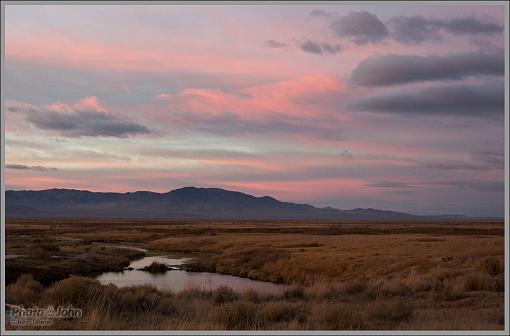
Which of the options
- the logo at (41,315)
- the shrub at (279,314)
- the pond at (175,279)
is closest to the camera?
the logo at (41,315)

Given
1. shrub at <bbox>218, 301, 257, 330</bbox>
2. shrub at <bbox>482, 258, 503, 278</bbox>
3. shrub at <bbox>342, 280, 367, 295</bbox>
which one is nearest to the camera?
shrub at <bbox>218, 301, 257, 330</bbox>

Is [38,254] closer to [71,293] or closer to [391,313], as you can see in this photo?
[71,293]

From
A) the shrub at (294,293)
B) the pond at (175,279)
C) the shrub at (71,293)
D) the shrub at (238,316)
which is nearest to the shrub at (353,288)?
the shrub at (294,293)

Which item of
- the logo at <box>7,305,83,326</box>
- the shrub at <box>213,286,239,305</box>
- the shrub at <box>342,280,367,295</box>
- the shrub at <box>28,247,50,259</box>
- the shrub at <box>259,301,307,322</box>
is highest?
the logo at <box>7,305,83,326</box>

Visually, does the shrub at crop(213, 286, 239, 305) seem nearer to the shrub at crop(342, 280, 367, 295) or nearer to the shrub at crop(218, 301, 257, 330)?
the shrub at crop(218, 301, 257, 330)

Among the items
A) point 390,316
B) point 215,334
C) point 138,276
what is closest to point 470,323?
point 390,316

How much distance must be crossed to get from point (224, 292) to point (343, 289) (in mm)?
4869

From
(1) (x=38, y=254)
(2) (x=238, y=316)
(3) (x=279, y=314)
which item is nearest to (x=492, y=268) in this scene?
(3) (x=279, y=314)

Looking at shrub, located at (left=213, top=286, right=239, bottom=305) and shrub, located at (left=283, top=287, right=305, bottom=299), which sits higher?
shrub, located at (left=213, top=286, right=239, bottom=305)

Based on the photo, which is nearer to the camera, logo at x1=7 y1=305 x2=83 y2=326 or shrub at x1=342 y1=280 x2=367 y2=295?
logo at x1=7 y1=305 x2=83 y2=326

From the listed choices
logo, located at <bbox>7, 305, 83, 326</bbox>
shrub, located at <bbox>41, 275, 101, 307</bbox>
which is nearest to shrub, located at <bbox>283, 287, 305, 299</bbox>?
shrub, located at <bbox>41, 275, 101, 307</bbox>

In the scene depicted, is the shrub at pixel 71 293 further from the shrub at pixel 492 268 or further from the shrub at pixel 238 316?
the shrub at pixel 492 268

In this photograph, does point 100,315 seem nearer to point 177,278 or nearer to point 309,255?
point 177,278

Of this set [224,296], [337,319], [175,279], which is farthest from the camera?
[175,279]
